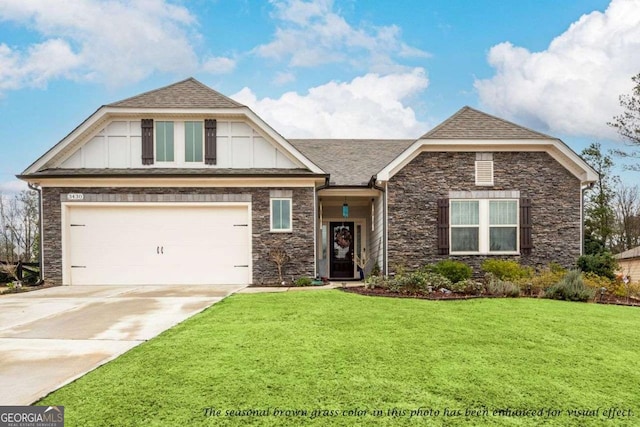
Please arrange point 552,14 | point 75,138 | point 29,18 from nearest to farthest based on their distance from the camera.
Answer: point 75,138 < point 29,18 < point 552,14

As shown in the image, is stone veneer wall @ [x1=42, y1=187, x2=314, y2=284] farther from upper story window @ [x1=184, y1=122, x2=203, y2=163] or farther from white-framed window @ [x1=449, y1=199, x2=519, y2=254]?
white-framed window @ [x1=449, y1=199, x2=519, y2=254]

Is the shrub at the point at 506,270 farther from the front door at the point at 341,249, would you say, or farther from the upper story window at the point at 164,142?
the upper story window at the point at 164,142

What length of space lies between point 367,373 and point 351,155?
44.9 ft

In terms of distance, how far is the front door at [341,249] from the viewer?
17547 mm

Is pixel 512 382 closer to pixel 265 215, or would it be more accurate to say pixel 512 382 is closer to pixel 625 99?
pixel 265 215

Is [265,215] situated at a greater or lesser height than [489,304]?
greater

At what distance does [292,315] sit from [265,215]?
260 inches

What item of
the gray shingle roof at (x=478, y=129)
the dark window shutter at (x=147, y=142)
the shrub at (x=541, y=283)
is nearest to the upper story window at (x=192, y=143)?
the dark window shutter at (x=147, y=142)

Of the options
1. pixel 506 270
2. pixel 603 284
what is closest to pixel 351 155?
pixel 506 270

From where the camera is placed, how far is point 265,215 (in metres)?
14.2

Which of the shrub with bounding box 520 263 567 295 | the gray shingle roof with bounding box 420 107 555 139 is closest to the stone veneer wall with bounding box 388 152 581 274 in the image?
the gray shingle roof with bounding box 420 107 555 139

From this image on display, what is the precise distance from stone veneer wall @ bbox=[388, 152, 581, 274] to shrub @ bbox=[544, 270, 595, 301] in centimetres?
316

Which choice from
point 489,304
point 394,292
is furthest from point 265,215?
point 489,304

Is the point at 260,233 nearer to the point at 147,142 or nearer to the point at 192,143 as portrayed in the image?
the point at 192,143
